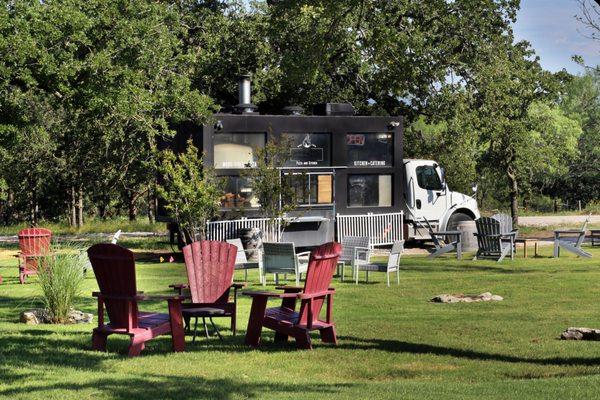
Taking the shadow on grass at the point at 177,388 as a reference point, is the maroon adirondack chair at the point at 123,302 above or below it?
above

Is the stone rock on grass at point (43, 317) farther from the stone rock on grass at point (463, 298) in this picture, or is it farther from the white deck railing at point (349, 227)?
the white deck railing at point (349, 227)

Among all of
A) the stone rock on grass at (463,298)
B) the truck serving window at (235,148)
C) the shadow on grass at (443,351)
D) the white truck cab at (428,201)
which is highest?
the truck serving window at (235,148)

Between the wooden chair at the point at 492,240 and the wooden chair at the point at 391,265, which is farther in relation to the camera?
the wooden chair at the point at 492,240

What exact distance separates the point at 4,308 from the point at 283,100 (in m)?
18.5

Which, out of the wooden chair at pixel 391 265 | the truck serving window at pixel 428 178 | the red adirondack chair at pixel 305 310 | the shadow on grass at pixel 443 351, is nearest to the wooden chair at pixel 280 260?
the wooden chair at pixel 391 265

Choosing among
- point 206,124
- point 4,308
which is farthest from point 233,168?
point 4,308

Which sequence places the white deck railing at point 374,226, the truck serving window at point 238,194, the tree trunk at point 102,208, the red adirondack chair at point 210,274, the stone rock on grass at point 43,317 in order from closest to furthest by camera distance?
the red adirondack chair at point 210,274, the stone rock on grass at point 43,317, the truck serving window at point 238,194, the white deck railing at point 374,226, the tree trunk at point 102,208

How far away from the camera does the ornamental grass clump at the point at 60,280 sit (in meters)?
11.6

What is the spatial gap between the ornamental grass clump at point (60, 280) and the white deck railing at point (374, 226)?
13420 mm

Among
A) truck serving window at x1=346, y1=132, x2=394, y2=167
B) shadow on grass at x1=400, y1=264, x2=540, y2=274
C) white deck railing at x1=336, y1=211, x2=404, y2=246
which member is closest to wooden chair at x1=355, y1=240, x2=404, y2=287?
A: shadow on grass at x1=400, y1=264, x2=540, y2=274

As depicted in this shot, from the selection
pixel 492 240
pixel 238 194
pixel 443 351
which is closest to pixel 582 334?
pixel 443 351

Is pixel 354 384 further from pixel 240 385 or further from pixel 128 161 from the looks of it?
pixel 128 161

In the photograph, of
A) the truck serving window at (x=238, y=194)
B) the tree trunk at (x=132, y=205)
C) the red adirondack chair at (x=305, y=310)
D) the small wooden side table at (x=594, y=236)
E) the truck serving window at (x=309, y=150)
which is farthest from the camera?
the tree trunk at (x=132, y=205)

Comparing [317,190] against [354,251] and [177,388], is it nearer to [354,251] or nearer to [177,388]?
[354,251]
